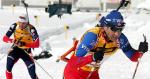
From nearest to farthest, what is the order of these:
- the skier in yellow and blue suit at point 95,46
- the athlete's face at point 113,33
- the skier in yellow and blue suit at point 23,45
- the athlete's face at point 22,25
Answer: the athlete's face at point 113,33
the skier in yellow and blue suit at point 95,46
the skier in yellow and blue suit at point 23,45
the athlete's face at point 22,25

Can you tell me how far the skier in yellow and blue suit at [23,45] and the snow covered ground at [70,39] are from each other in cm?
165

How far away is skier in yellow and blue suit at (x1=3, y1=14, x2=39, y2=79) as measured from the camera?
38.1 ft

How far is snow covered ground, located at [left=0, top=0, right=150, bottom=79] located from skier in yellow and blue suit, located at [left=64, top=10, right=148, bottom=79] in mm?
7072

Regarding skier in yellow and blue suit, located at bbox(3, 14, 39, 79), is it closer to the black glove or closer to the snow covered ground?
the snow covered ground

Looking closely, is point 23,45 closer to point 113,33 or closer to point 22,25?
point 22,25

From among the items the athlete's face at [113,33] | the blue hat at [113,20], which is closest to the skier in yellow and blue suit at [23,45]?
the blue hat at [113,20]

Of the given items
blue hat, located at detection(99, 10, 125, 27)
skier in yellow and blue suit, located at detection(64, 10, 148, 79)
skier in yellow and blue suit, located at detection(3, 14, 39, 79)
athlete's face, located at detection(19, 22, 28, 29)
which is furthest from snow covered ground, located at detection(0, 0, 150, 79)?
blue hat, located at detection(99, 10, 125, 27)

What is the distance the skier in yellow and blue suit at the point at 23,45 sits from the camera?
11609mm

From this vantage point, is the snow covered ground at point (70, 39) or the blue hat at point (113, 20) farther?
the snow covered ground at point (70, 39)

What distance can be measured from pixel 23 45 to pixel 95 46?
5533mm

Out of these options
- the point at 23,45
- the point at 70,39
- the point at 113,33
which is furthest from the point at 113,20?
the point at 70,39

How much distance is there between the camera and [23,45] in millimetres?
11586

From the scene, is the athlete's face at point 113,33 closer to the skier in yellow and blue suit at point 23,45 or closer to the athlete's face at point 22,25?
the skier in yellow and blue suit at point 23,45

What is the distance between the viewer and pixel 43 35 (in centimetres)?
2550
